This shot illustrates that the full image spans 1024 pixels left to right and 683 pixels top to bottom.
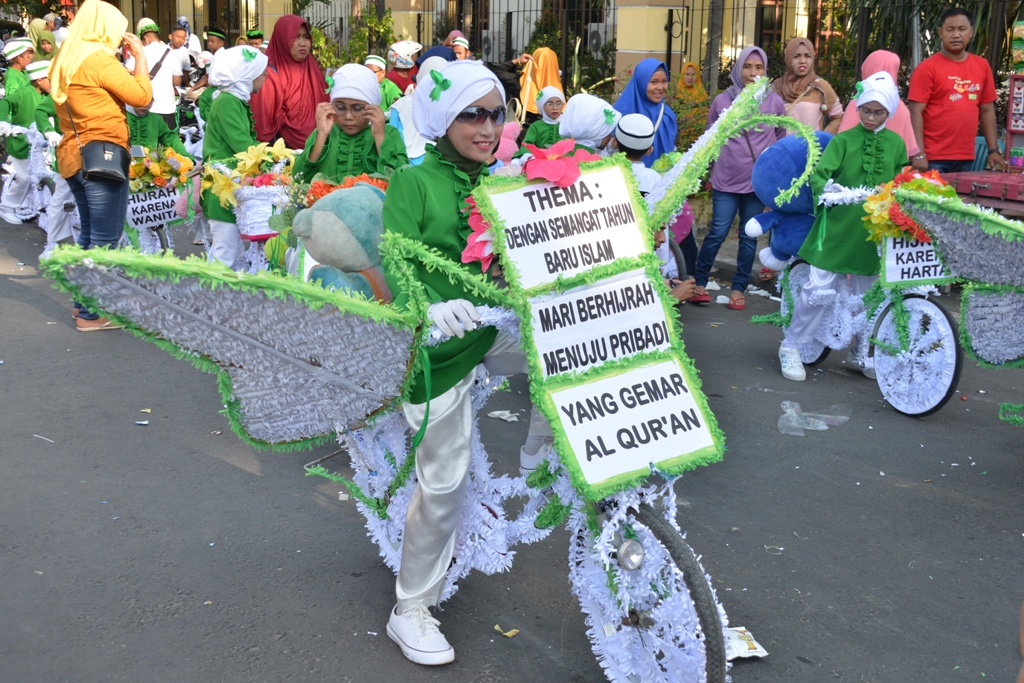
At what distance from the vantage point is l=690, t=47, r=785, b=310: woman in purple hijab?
28.2 feet

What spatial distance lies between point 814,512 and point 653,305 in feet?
6.70

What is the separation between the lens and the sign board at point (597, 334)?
2990 mm

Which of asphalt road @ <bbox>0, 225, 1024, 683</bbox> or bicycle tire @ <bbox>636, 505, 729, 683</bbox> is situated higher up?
bicycle tire @ <bbox>636, 505, 729, 683</bbox>

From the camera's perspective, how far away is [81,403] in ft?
19.9

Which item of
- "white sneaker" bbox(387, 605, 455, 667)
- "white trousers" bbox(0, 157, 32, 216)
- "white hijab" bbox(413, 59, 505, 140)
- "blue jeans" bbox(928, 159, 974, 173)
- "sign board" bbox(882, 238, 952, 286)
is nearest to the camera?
"white hijab" bbox(413, 59, 505, 140)

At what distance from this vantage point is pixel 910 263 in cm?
592

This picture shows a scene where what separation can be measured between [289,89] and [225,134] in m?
0.64

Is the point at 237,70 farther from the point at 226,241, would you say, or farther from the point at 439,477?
the point at 439,477

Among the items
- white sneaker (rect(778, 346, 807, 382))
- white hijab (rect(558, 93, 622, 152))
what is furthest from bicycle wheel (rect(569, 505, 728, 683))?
white sneaker (rect(778, 346, 807, 382))

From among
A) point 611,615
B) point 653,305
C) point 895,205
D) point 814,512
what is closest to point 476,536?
point 611,615

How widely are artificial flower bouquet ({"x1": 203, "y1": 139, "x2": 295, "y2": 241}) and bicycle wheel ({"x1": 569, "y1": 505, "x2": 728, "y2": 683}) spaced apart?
13.5 ft

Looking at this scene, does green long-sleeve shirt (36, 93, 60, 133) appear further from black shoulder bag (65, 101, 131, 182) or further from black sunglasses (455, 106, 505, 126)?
black sunglasses (455, 106, 505, 126)

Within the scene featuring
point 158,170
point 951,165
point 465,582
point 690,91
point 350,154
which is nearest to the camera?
point 465,582

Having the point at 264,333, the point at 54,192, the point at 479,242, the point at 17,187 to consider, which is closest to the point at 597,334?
the point at 479,242
